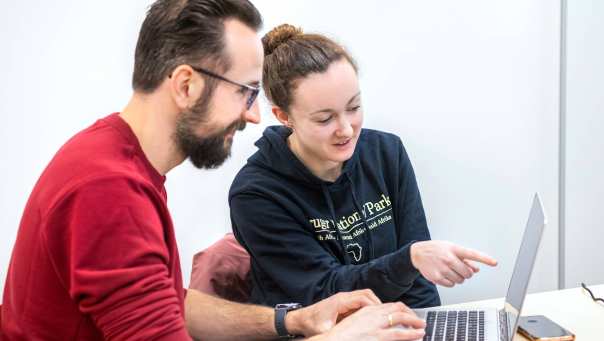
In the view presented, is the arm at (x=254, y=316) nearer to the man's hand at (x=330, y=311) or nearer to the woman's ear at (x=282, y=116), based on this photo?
the man's hand at (x=330, y=311)

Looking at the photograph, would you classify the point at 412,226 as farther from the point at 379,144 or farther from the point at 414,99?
the point at 414,99

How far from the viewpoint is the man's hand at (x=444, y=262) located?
4.43 ft

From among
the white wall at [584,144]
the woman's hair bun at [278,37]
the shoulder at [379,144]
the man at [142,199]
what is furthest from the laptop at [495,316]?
the white wall at [584,144]

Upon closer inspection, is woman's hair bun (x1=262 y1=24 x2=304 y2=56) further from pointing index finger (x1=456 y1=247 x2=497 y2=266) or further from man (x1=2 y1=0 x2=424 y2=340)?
pointing index finger (x1=456 y1=247 x2=497 y2=266)

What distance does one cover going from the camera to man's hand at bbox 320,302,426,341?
1.18 metres

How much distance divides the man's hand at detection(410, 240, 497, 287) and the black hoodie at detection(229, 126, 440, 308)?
0.31 ft

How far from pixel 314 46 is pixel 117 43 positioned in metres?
0.57

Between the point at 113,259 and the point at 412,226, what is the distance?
0.98 m

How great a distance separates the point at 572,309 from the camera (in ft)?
4.82

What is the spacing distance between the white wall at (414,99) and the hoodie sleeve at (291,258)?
15.2 inches

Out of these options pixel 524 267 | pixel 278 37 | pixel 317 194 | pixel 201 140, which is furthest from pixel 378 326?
pixel 278 37

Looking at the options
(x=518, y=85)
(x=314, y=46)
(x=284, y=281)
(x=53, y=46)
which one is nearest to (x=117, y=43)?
(x=53, y=46)

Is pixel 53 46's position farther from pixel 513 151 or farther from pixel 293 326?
pixel 513 151

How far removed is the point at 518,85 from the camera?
2.23 m
